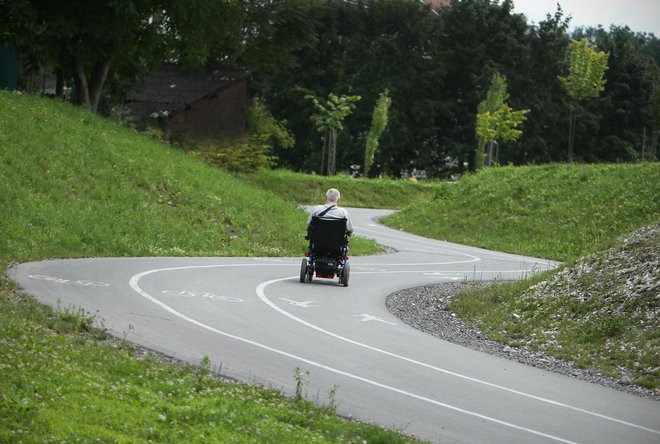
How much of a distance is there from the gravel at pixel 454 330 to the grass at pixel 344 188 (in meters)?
34.4

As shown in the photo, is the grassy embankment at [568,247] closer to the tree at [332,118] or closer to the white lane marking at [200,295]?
the white lane marking at [200,295]

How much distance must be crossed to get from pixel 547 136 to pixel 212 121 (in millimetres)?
30633

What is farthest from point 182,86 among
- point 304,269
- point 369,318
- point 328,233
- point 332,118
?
point 369,318

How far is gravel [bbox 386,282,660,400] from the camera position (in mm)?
13258

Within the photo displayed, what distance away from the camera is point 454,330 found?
16.8 m

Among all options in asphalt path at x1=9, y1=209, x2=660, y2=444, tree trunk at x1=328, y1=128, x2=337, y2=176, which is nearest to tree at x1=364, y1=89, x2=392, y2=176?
tree trunk at x1=328, y1=128, x2=337, y2=176

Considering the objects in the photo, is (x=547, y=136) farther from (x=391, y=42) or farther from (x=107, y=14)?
(x=107, y=14)

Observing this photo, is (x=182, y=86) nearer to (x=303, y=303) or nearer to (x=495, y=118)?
(x=495, y=118)

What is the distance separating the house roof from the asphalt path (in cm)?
4160

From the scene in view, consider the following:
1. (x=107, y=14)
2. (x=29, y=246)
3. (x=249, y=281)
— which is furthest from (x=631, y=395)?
(x=107, y=14)

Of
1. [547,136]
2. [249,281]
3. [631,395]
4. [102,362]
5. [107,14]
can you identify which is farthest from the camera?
[547,136]

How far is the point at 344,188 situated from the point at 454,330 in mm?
45204

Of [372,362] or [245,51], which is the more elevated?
[245,51]

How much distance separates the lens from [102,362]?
395 inches
